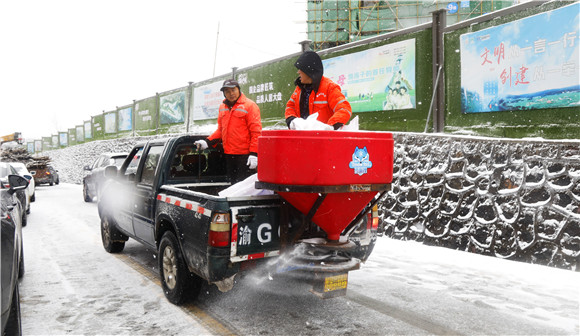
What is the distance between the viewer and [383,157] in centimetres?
369

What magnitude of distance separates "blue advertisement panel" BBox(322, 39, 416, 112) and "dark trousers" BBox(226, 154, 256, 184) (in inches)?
184

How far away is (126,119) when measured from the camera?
26.6 metres

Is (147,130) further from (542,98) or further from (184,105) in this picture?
(542,98)

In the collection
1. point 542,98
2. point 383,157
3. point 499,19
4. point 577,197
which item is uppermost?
point 499,19

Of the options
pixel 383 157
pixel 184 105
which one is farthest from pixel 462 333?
pixel 184 105

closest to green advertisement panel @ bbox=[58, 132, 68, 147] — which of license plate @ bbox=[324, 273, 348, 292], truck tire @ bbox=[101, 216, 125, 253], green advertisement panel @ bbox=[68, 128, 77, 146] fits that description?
green advertisement panel @ bbox=[68, 128, 77, 146]

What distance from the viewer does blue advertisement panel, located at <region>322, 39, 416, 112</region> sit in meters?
8.84

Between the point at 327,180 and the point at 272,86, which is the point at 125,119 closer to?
the point at 272,86

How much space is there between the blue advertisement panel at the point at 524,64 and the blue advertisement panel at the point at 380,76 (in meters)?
1.21

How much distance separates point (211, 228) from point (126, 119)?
2515 centimetres

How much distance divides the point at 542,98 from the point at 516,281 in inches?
119

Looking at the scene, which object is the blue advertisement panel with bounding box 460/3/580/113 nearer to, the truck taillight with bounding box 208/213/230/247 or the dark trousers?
the dark trousers

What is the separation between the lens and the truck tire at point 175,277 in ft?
14.4

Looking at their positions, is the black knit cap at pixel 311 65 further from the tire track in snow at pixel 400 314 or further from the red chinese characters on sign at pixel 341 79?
the red chinese characters on sign at pixel 341 79
